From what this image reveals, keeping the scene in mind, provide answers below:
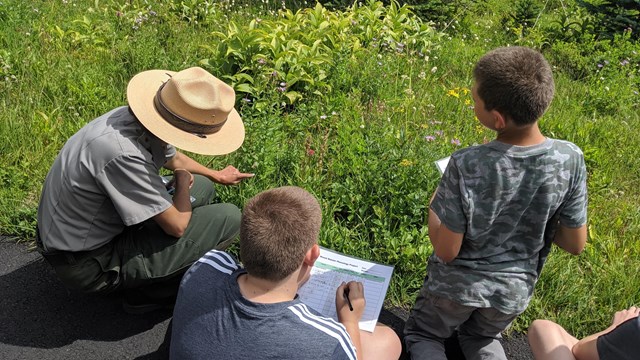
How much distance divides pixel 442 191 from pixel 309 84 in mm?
2588

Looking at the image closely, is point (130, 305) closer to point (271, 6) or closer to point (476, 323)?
point (476, 323)

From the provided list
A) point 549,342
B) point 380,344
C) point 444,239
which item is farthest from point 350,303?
point 549,342

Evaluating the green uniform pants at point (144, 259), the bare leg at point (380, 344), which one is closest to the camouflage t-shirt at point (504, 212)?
the bare leg at point (380, 344)

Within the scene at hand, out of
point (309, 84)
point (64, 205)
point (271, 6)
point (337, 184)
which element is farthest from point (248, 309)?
point (271, 6)

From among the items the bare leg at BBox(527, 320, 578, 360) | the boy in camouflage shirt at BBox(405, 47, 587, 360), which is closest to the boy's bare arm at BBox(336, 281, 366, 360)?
the boy in camouflage shirt at BBox(405, 47, 587, 360)

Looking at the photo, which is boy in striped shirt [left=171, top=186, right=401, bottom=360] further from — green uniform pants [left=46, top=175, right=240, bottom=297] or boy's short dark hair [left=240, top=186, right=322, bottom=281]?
green uniform pants [left=46, top=175, right=240, bottom=297]

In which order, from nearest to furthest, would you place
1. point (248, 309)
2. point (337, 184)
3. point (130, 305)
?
point (248, 309) < point (130, 305) < point (337, 184)

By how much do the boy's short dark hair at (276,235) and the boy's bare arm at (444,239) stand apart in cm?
65

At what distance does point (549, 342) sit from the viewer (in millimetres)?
2623

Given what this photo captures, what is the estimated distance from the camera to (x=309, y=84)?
477 cm

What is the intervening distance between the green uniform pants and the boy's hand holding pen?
0.82 m

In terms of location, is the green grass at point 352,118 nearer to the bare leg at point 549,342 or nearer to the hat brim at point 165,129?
the bare leg at point 549,342

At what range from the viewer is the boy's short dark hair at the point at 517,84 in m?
2.13

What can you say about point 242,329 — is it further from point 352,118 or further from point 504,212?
point 352,118
